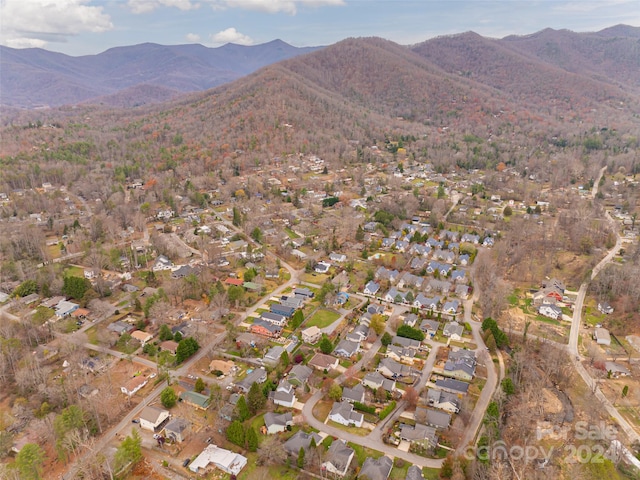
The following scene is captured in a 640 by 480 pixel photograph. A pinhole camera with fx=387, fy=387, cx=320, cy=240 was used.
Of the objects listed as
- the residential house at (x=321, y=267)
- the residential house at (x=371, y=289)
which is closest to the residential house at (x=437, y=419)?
the residential house at (x=371, y=289)

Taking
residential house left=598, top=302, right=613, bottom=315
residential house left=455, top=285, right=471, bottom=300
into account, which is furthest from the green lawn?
residential house left=598, top=302, right=613, bottom=315

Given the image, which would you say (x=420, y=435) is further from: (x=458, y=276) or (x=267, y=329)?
(x=458, y=276)

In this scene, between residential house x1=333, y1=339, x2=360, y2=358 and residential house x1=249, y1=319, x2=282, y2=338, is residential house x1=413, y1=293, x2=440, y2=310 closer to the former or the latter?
residential house x1=333, y1=339, x2=360, y2=358

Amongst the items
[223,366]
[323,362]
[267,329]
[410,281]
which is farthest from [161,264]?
[410,281]

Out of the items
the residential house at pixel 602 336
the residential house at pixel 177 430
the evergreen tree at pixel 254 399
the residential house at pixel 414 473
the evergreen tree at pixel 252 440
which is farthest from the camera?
the residential house at pixel 602 336

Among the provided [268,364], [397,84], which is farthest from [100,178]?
[397,84]

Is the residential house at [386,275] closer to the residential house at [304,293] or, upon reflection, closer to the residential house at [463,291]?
the residential house at [463,291]
